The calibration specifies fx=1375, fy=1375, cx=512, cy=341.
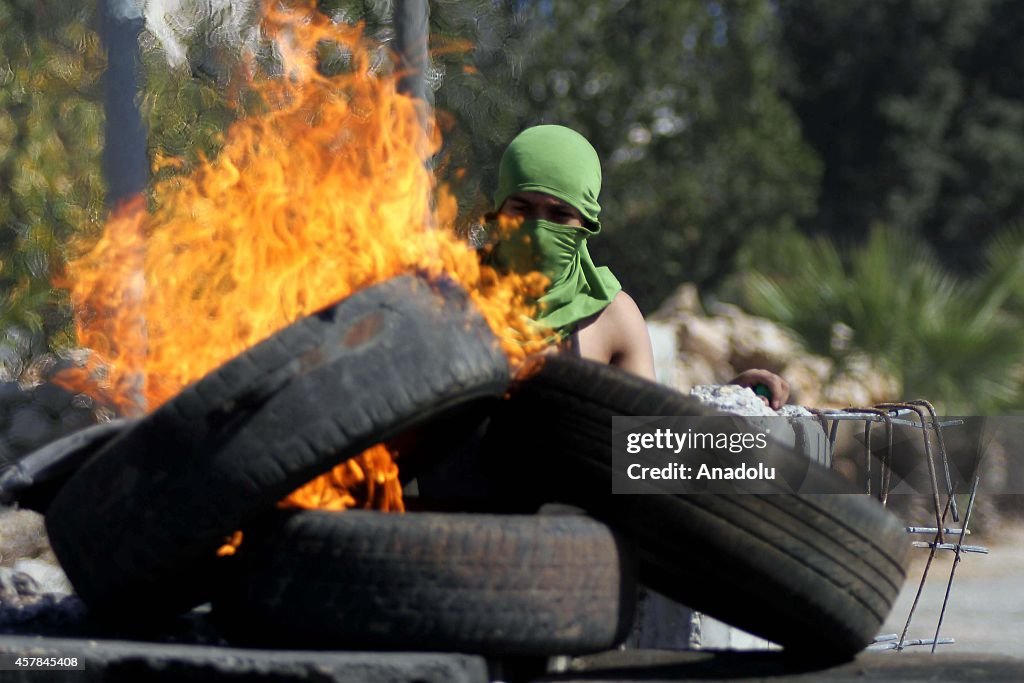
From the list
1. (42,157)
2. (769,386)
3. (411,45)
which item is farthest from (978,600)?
(42,157)

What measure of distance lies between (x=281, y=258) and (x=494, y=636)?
1298mm

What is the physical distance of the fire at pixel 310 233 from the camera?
146 inches

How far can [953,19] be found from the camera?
34.2 metres

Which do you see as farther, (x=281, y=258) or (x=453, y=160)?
(x=453, y=160)

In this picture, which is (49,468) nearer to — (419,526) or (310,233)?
(310,233)

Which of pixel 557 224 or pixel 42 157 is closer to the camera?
pixel 557 224

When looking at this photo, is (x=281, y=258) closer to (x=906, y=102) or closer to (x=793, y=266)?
(x=793, y=266)

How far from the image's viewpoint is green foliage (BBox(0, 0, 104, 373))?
25.8 feet

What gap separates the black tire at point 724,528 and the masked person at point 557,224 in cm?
68

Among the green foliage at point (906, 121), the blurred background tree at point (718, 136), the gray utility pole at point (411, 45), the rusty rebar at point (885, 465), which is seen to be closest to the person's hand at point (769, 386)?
the rusty rebar at point (885, 465)

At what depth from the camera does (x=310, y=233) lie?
12.6ft

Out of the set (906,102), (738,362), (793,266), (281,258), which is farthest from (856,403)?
(906,102)

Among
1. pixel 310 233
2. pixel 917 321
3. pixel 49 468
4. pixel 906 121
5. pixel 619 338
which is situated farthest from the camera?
pixel 906 121

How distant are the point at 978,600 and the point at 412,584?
24.3 feet
